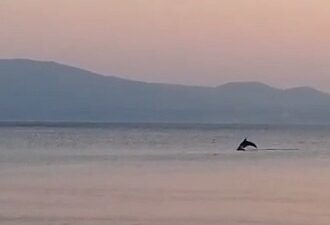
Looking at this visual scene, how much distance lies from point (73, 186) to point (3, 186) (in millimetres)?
2200

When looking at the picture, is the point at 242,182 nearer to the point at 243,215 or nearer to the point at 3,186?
the point at 3,186

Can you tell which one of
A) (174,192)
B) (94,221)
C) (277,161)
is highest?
(277,161)

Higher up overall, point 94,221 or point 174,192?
point 174,192

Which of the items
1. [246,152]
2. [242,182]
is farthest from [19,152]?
[242,182]

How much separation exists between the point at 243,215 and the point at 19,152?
37.3m

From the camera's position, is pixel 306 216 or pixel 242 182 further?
pixel 242 182

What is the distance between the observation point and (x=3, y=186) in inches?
1406

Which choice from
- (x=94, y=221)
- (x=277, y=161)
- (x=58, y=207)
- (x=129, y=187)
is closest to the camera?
(x=94, y=221)

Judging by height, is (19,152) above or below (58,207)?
above

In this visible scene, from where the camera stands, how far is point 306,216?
27266 millimetres

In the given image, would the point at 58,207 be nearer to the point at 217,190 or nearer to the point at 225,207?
the point at 225,207

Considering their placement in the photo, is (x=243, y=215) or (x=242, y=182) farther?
(x=242, y=182)

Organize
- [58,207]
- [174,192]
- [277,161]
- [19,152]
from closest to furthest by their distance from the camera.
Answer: [58,207] < [174,192] < [277,161] < [19,152]

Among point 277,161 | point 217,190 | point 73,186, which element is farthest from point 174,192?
point 277,161
